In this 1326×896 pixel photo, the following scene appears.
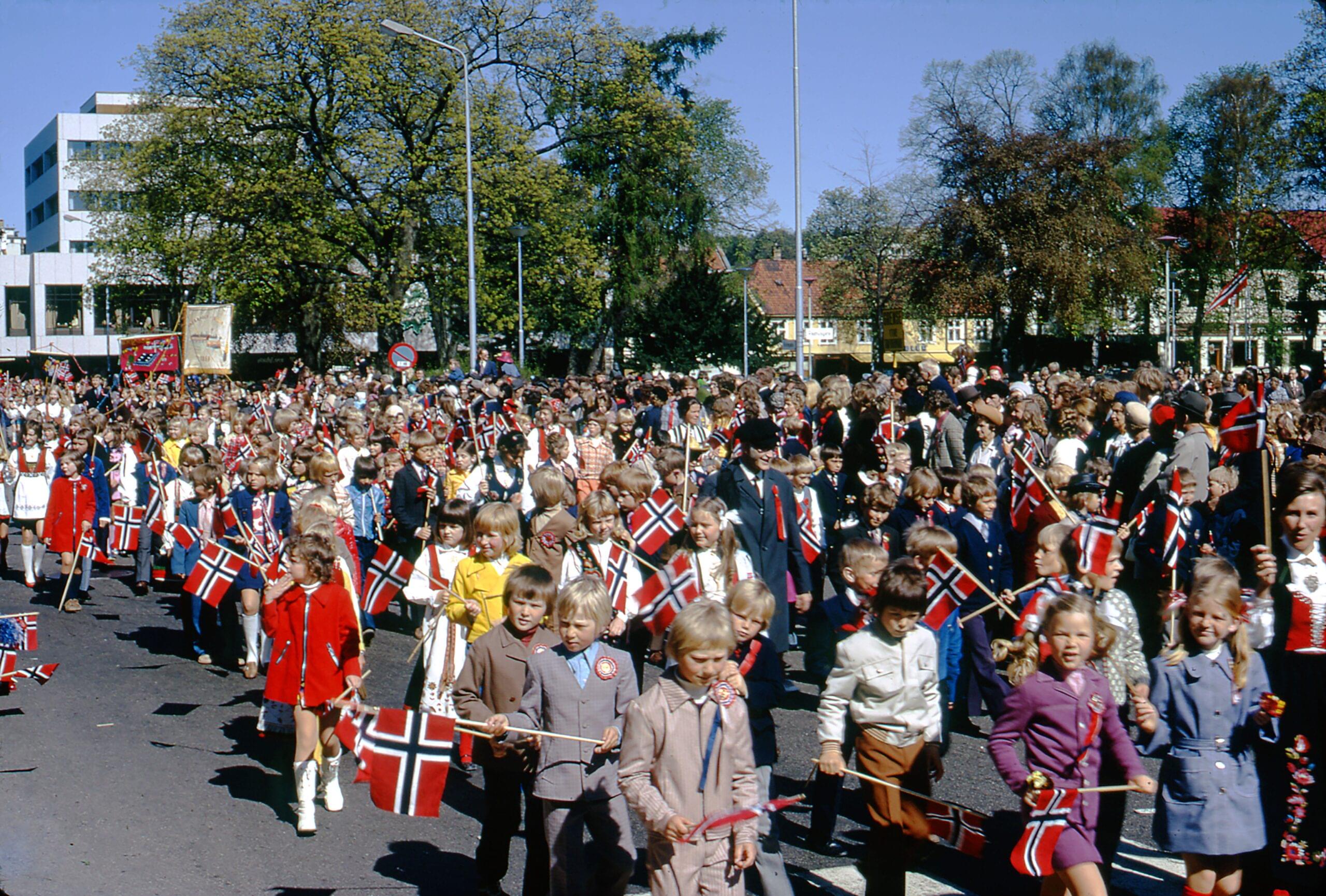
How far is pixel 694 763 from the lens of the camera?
437 centimetres

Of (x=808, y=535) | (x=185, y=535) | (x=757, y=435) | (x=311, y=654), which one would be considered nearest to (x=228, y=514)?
(x=185, y=535)

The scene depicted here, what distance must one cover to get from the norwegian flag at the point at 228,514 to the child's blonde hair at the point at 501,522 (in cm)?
348

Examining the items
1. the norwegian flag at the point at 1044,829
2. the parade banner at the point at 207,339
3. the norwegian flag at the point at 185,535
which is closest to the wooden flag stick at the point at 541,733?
the norwegian flag at the point at 1044,829

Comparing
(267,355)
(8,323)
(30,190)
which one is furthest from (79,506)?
(30,190)

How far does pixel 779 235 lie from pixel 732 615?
3783 inches

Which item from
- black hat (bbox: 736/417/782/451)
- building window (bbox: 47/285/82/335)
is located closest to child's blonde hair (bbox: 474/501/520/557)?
black hat (bbox: 736/417/782/451)

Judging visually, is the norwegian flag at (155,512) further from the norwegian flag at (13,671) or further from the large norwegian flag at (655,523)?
the large norwegian flag at (655,523)

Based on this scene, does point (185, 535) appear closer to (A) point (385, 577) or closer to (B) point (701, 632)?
(A) point (385, 577)

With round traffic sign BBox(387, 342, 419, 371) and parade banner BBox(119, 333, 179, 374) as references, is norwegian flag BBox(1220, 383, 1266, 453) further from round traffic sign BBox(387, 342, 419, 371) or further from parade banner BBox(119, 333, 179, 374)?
parade banner BBox(119, 333, 179, 374)

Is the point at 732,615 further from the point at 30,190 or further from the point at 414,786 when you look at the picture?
the point at 30,190

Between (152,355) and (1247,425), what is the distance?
920 inches

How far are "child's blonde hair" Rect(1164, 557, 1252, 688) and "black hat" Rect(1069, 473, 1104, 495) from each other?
368 cm

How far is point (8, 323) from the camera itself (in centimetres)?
7338

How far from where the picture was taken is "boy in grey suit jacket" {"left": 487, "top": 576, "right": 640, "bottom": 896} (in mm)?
4957
